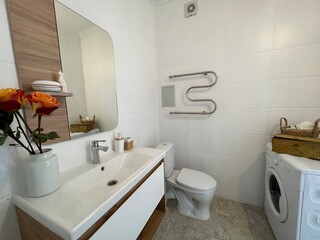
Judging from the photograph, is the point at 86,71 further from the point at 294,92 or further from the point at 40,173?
the point at 294,92

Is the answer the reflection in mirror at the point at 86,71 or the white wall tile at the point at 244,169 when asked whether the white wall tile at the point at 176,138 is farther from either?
the reflection in mirror at the point at 86,71

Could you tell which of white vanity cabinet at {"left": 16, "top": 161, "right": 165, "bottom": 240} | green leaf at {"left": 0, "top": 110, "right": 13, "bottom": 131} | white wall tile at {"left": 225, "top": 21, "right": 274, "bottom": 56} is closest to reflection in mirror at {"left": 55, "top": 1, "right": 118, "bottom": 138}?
green leaf at {"left": 0, "top": 110, "right": 13, "bottom": 131}

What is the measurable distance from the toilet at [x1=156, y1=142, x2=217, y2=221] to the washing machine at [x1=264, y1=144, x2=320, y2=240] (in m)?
0.53

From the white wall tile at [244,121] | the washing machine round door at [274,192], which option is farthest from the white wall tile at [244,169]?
the white wall tile at [244,121]

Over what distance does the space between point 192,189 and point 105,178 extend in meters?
0.83

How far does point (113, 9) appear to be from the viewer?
121 cm

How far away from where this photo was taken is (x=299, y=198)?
91cm

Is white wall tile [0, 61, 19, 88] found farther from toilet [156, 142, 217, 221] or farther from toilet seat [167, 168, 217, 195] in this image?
toilet seat [167, 168, 217, 195]

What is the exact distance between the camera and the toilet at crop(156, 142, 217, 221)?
1.36m

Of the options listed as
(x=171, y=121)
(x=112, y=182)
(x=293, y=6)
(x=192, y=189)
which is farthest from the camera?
(x=171, y=121)

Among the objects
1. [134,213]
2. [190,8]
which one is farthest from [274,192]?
[190,8]

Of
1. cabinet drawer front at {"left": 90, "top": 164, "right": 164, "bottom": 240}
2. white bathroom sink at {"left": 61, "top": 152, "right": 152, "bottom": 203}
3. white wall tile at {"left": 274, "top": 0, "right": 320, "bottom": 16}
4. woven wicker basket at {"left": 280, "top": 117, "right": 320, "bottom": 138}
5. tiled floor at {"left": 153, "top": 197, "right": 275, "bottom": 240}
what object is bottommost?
tiled floor at {"left": 153, "top": 197, "right": 275, "bottom": 240}

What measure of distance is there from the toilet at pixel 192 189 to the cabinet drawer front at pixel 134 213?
36 cm

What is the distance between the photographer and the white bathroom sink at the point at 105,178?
733 mm
